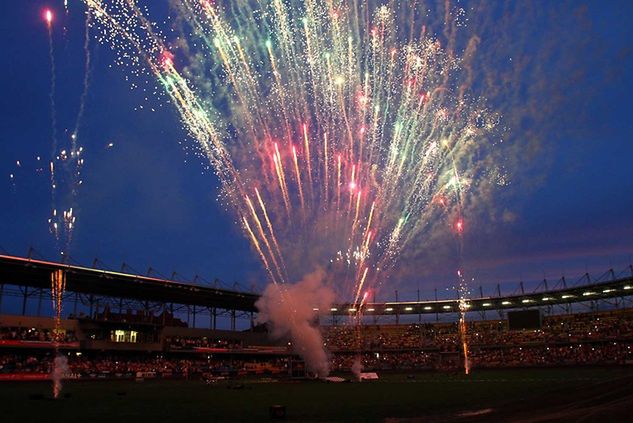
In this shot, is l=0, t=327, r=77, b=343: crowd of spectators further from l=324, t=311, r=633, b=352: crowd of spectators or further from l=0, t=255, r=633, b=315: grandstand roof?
l=324, t=311, r=633, b=352: crowd of spectators

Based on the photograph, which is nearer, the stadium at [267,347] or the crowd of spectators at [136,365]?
the stadium at [267,347]

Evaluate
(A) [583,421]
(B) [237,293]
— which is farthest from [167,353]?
(A) [583,421]

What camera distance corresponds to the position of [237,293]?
293 feet

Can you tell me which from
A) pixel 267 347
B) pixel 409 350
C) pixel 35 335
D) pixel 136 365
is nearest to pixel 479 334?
pixel 409 350

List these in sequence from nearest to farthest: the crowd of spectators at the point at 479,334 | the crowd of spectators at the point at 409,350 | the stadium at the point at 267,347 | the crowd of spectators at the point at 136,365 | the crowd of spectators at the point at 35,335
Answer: the stadium at the point at 267,347
the crowd of spectators at the point at 136,365
the crowd of spectators at the point at 35,335
the crowd of spectators at the point at 409,350
the crowd of spectators at the point at 479,334

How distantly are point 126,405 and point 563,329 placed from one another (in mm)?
86691

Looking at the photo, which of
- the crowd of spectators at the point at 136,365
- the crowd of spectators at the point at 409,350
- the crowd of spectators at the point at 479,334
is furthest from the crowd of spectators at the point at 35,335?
the crowd of spectators at the point at 479,334

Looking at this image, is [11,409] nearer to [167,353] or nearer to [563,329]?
[167,353]

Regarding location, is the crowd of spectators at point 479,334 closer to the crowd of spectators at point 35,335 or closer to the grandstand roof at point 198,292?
the grandstand roof at point 198,292

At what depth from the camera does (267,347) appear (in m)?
99.1

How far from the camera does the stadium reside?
49.0m

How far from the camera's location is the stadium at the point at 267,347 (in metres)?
49.0

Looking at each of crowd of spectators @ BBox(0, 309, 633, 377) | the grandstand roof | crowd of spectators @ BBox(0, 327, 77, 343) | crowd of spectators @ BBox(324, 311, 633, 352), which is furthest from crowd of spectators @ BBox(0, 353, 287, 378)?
crowd of spectators @ BBox(324, 311, 633, 352)

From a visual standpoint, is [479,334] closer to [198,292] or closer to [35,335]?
[198,292]
